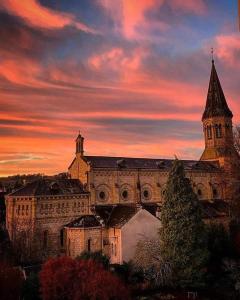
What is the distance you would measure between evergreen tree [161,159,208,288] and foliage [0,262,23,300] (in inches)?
560

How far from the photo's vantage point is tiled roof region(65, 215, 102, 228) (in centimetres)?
3841

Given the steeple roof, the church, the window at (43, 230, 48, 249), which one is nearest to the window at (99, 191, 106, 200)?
the church

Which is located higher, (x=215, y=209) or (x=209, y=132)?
(x=209, y=132)

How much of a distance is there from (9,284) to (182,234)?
632 inches

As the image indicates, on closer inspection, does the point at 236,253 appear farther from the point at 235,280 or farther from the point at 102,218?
the point at 102,218

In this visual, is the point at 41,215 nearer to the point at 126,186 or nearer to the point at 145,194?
the point at 126,186

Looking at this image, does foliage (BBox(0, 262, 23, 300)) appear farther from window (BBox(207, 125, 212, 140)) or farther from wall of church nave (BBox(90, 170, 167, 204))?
window (BBox(207, 125, 212, 140))

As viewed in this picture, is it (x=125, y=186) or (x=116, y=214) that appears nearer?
(x=116, y=214)

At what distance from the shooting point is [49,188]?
4053cm

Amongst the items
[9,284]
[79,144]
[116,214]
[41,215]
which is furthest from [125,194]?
[9,284]

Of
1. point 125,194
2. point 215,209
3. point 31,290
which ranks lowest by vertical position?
point 31,290

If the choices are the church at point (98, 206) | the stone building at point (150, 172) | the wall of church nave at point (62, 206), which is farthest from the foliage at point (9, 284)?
the stone building at point (150, 172)

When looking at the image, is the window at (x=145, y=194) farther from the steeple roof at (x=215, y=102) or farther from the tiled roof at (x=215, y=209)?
the steeple roof at (x=215, y=102)

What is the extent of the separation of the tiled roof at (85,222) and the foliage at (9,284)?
14.8 metres
